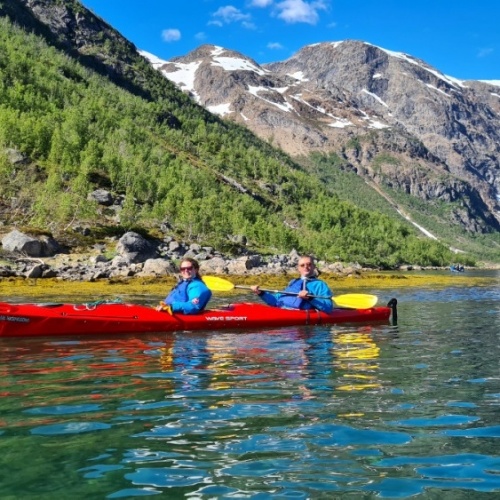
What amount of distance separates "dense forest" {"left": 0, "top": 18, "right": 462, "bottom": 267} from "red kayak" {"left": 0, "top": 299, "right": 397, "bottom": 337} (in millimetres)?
42287

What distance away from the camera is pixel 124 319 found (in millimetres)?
13312

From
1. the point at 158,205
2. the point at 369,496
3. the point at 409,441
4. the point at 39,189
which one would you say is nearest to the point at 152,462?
the point at 369,496

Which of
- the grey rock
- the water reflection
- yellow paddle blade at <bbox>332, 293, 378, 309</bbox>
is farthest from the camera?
the grey rock

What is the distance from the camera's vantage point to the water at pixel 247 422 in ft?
14.3

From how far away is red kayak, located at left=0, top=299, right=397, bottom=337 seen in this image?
12.4 m

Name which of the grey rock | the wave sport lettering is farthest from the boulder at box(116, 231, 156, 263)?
the wave sport lettering

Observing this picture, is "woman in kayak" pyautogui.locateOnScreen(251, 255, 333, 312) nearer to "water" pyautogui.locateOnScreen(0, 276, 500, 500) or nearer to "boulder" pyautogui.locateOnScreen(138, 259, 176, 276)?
"water" pyautogui.locateOnScreen(0, 276, 500, 500)

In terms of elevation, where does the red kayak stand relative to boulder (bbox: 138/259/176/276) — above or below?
below

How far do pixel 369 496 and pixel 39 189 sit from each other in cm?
6065

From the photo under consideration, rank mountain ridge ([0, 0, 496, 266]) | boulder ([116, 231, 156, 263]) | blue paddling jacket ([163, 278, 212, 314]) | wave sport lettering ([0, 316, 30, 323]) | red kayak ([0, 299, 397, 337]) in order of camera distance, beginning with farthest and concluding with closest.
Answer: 1. mountain ridge ([0, 0, 496, 266])
2. boulder ([116, 231, 156, 263])
3. blue paddling jacket ([163, 278, 212, 314])
4. red kayak ([0, 299, 397, 337])
5. wave sport lettering ([0, 316, 30, 323])

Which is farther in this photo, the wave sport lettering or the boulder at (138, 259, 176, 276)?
the boulder at (138, 259, 176, 276)

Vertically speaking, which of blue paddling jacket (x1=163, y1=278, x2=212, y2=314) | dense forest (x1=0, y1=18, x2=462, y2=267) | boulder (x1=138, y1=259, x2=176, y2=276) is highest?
dense forest (x1=0, y1=18, x2=462, y2=267)

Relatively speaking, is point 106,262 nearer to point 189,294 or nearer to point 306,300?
point 306,300

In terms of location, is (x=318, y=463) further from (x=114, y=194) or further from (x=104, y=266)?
(x=114, y=194)
